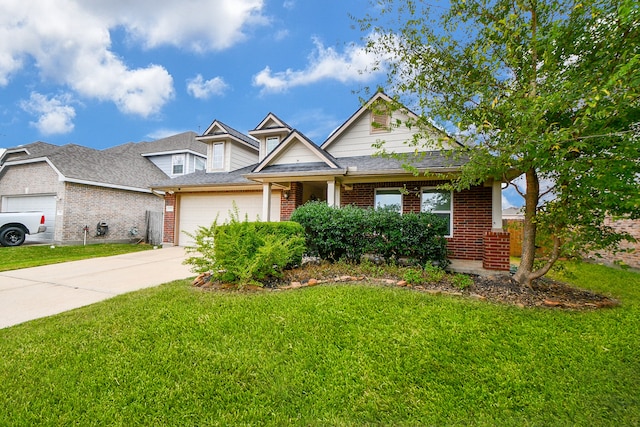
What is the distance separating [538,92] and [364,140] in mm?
7188

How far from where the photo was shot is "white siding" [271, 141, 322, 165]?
9.80 meters

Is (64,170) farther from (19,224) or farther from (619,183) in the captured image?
(619,183)

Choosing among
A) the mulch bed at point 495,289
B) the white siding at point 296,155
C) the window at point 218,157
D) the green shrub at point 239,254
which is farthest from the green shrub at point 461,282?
the window at point 218,157

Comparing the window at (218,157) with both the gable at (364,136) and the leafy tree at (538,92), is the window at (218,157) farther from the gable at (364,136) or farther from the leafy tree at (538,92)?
the leafy tree at (538,92)

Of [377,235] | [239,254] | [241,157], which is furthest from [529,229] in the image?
[241,157]

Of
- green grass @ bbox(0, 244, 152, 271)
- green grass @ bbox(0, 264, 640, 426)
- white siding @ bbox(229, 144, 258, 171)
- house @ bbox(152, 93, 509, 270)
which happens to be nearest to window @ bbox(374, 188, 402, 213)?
house @ bbox(152, 93, 509, 270)

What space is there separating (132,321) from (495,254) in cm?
770

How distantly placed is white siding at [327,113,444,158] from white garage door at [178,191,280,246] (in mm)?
3128

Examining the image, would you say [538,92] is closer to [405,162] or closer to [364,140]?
[405,162]

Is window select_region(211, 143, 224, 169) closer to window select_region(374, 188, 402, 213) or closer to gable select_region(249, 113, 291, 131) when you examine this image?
gable select_region(249, 113, 291, 131)

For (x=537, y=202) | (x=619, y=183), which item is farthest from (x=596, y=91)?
(x=537, y=202)

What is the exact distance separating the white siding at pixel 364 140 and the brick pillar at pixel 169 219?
7.20 m

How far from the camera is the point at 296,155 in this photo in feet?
32.7

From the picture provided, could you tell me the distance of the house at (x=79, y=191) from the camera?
13.2 metres
